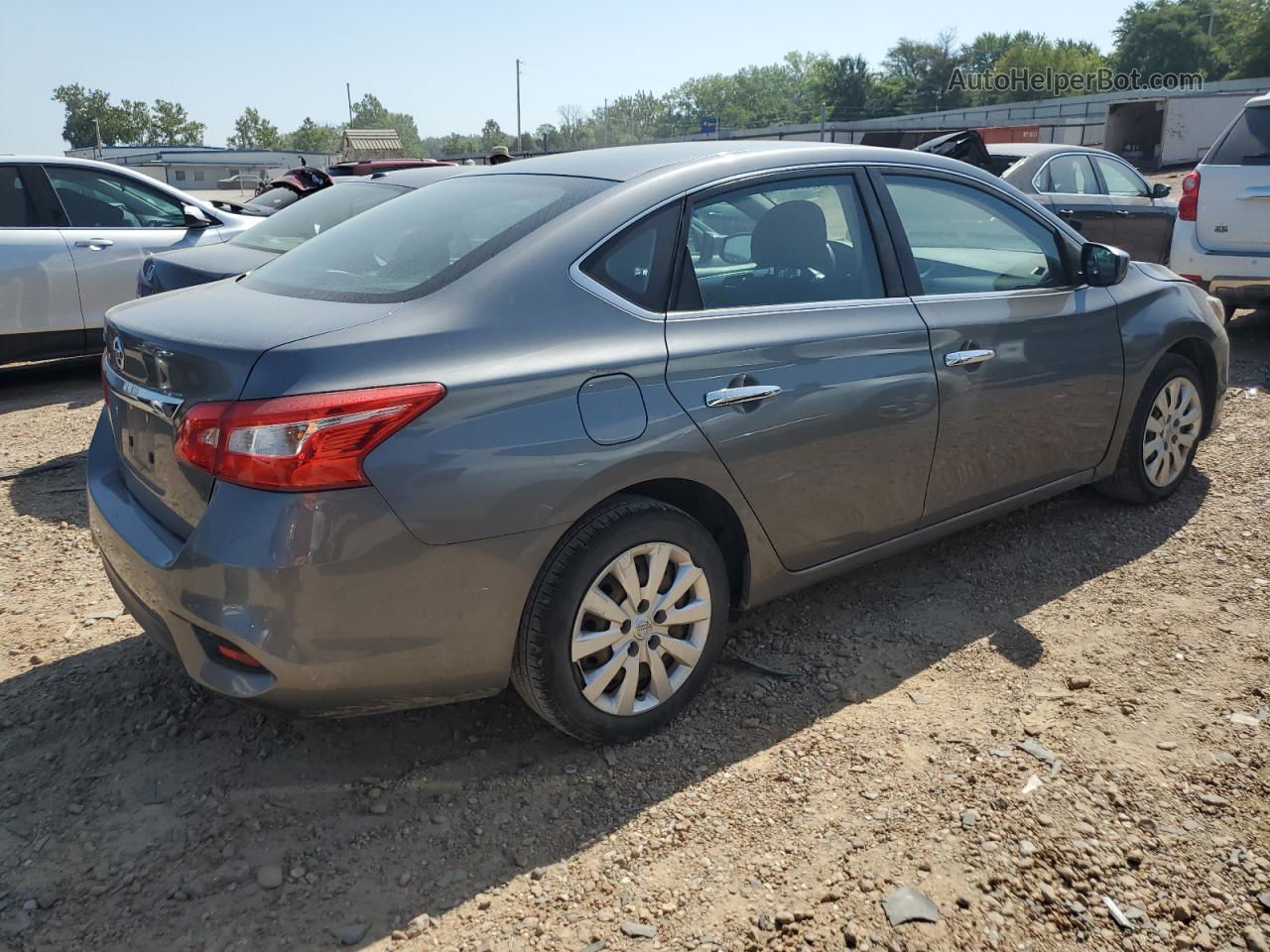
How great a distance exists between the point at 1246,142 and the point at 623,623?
7192 mm

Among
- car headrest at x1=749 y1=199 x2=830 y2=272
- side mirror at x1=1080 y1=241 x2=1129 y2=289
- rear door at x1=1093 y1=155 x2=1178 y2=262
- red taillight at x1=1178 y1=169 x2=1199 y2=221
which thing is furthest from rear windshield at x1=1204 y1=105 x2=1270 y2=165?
car headrest at x1=749 y1=199 x2=830 y2=272

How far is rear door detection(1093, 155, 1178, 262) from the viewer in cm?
1005

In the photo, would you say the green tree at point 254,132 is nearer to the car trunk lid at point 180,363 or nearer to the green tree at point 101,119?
the green tree at point 101,119

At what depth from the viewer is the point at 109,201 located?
7.89m

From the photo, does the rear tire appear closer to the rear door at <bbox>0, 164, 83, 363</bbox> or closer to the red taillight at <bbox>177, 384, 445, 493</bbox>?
the red taillight at <bbox>177, 384, 445, 493</bbox>

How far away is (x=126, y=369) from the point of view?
292 cm

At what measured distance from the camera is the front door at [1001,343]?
3617 millimetres

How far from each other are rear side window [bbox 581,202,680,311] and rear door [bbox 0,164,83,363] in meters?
6.09

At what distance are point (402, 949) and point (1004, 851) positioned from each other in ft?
4.71

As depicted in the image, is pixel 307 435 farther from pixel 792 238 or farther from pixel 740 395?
pixel 792 238

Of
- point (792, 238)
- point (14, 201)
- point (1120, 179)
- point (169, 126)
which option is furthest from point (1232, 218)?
point (169, 126)

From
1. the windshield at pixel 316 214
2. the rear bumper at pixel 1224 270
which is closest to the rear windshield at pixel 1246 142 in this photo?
the rear bumper at pixel 1224 270

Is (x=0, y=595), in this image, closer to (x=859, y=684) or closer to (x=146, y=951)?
(x=146, y=951)

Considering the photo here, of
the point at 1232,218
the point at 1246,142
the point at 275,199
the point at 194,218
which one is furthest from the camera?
the point at 275,199
